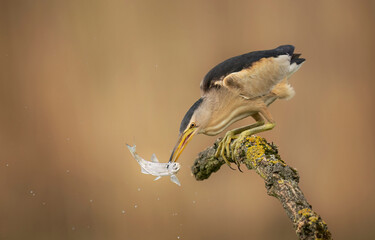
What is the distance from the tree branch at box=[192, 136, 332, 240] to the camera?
0.81m

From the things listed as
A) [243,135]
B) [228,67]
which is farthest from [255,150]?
[228,67]

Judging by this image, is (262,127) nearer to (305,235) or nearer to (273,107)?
(305,235)

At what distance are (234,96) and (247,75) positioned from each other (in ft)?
0.16

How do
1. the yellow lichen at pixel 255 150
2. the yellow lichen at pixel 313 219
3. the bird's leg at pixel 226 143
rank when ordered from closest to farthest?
1. the yellow lichen at pixel 313 219
2. the yellow lichen at pixel 255 150
3. the bird's leg at pixel 226 143

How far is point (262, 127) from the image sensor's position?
1.11 meters

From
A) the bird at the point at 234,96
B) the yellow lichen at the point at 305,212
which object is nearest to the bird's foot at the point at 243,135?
the bird at the point at 234,96

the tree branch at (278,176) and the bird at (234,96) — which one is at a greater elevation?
the bird at (234,96)

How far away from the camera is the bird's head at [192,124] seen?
3.42 feet

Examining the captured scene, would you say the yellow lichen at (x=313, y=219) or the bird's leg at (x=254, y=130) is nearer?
the yellow lichen at (x=313, y=219)

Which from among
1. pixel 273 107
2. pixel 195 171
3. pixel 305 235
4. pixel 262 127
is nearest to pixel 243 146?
pixel 262 127

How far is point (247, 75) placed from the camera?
109 cm

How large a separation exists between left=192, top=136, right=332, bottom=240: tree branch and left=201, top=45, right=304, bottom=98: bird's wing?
11 centimetres

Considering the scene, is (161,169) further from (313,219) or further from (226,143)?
(313,219)

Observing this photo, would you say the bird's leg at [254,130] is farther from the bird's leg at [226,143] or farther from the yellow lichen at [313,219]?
the yellow lichen at [313,219]
